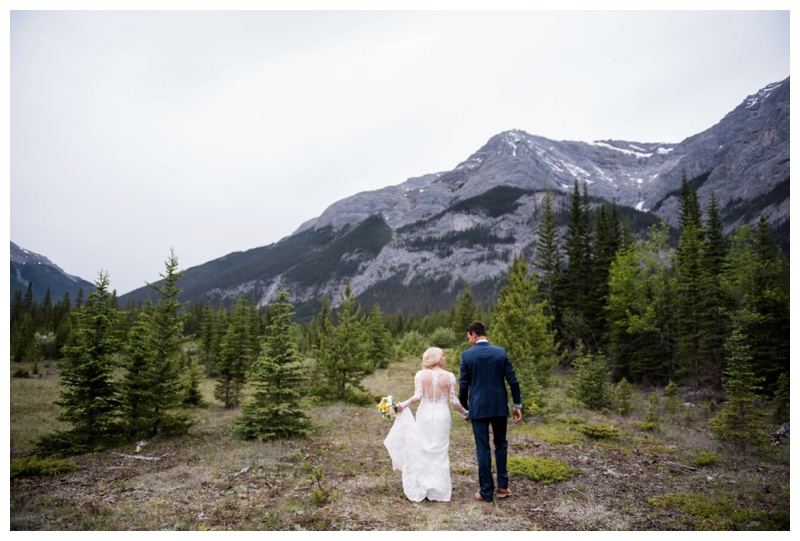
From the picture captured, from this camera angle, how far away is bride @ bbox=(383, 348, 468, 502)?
6.41 metres

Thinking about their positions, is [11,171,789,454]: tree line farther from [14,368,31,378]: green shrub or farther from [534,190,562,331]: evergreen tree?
[14,368,31,378]: green shrub

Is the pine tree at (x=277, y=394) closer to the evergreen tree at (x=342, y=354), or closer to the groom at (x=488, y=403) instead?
the evergreen tree at (x=342, y=354)

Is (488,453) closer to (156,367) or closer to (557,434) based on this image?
(557,434)

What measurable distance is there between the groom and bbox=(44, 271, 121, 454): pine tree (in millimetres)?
10368

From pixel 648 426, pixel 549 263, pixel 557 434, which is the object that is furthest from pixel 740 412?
pixel 549 263

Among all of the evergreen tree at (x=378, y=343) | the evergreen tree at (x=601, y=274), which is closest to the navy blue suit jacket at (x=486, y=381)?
the evergreen tree at (x=378, y=343)

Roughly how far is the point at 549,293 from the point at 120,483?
36213 mm

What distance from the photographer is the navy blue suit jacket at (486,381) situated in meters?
6.26

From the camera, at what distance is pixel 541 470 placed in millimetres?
7773

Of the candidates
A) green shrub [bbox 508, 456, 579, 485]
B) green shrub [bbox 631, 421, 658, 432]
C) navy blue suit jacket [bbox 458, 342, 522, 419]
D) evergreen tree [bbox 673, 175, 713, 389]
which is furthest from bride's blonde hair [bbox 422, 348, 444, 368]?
evergreen tree [bbox 673, 175, 713, 389]

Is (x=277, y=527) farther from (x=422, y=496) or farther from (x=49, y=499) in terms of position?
(x=49, y=499)

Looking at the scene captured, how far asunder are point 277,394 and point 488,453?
27.2 feet

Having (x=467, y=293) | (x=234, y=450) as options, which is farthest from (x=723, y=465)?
(x=467, y=293)

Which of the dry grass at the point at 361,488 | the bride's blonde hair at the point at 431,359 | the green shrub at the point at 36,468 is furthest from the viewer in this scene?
the green shrub at the point at 36,468
